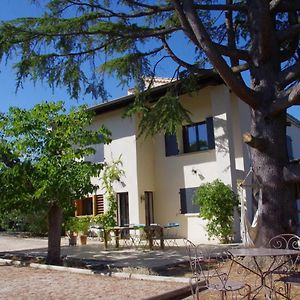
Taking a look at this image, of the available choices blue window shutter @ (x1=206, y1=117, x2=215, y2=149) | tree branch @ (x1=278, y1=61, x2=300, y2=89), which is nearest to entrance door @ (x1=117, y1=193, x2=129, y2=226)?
blue window shutter @ (x1=206, y1=117, x2=215, y2=149)

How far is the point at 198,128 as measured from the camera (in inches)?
777

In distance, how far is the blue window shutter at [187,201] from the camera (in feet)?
63.1

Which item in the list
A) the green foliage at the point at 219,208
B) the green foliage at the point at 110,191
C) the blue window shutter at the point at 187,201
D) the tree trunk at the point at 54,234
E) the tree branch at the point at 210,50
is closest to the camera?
the tree branch at the point at 210,50

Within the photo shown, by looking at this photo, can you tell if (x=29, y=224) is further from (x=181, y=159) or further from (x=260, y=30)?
(x=260, y=30)

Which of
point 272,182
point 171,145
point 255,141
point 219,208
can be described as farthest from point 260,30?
point 171,145

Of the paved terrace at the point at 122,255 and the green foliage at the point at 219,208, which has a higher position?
the green foliage at the point at 219,208

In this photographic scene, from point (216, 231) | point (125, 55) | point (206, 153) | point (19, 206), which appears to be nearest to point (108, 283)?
point (19, 206)

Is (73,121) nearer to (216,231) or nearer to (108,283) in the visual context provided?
(108,283)

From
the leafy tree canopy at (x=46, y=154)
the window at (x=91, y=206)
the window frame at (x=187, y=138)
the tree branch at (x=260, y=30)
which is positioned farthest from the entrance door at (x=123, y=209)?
the tree branch at (x=260, y=30)

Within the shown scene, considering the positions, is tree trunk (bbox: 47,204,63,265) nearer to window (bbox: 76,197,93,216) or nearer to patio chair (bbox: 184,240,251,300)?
patio chair (bbox: 184,240,251,300)

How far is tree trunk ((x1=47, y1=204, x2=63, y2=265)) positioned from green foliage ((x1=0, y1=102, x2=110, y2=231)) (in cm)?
33

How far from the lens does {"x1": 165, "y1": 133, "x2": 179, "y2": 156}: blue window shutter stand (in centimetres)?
2023

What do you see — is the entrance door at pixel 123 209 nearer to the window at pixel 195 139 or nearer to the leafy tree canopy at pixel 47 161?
the window at pixel 195 139

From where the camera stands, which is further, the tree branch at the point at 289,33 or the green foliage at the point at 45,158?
the green foliage at the point at 45,158
